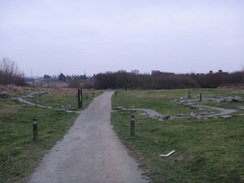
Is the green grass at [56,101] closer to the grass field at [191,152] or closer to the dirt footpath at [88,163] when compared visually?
the grass field at [191,152]

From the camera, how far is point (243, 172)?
742cm

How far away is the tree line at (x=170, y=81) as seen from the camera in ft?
313

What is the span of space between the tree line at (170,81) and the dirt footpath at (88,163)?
81.3m

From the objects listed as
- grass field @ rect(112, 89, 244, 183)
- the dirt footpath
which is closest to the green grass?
grass field @ rect(112, 89, 244, 183)

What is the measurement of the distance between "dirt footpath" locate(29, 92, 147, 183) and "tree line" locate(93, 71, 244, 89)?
81338mm

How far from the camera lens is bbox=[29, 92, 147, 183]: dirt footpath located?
7934 millimetres

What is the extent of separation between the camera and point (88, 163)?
9.52 metres

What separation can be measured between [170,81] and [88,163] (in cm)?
9050

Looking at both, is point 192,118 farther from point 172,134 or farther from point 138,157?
point 138,157

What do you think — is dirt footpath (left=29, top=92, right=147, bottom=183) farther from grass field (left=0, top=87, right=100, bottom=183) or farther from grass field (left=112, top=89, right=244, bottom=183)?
grass field (left=112, top=89, right=244, bottom=183)

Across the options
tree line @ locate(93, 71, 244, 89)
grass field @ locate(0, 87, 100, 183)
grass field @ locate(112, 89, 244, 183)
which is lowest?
grass field @ locate(0, 87, 100, 183)

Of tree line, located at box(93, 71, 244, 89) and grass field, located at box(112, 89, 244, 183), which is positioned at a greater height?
tree line, located at box(93, 71, 244, 89)

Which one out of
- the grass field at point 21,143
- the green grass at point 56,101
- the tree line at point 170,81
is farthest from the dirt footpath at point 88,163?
the tree line at point 170,81

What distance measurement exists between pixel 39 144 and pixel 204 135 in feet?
21.5
